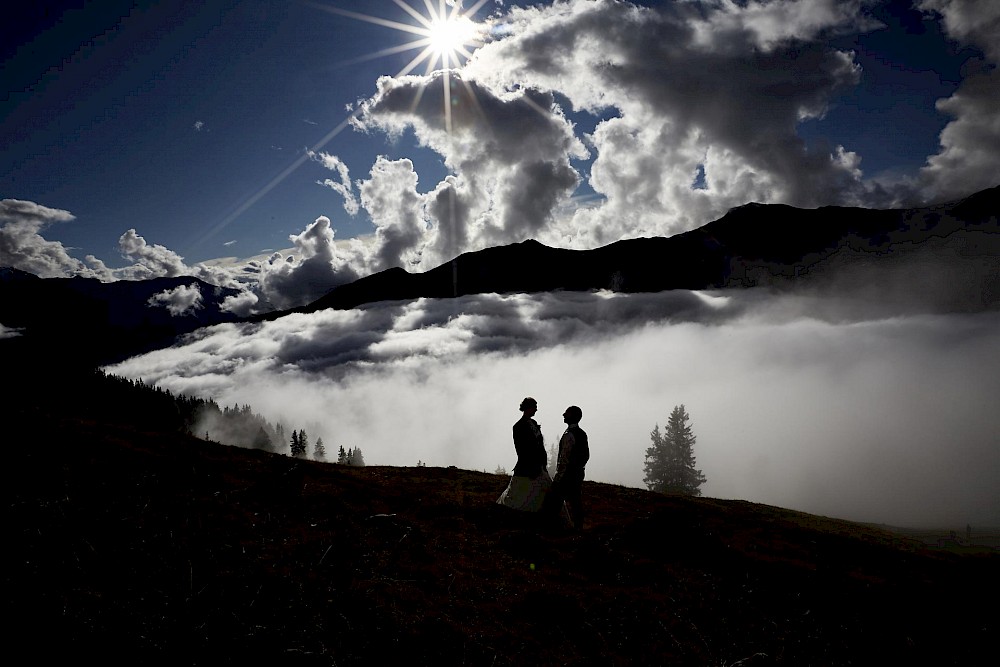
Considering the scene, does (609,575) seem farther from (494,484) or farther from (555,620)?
(494,484)

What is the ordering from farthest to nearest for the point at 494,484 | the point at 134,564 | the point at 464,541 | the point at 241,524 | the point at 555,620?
the point at 494,484 < the point at 464,541 < the point at 241,524 < the point at 555,620 < the point at 134,564

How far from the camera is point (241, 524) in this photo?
8852mm

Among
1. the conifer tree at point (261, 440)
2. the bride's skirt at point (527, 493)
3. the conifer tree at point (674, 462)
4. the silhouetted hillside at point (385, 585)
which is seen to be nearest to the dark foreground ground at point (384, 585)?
the silhouetted hillside at point (385, 585)

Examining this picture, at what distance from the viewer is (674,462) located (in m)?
62.3

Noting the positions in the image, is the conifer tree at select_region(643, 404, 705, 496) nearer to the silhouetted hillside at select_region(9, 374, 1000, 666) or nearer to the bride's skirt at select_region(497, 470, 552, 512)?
the bride's skirt at select_region(497, 470, 552, 512)

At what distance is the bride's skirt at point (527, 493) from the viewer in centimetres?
1357

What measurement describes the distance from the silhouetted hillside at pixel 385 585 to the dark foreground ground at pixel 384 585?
34 mm

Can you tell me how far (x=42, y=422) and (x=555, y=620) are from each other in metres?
15.2

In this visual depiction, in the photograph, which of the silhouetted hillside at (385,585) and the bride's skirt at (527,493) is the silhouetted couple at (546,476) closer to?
the bride's skirt at (527,493)

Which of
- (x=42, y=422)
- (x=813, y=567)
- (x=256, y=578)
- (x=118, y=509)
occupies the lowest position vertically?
(x=813, y=567)

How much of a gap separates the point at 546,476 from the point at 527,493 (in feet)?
2.53

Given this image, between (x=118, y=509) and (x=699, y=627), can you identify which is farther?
(x=118, y=509)

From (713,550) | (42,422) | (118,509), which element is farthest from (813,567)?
(42,422)

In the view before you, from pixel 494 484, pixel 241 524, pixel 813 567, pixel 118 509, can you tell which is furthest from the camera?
pixel 494 484
